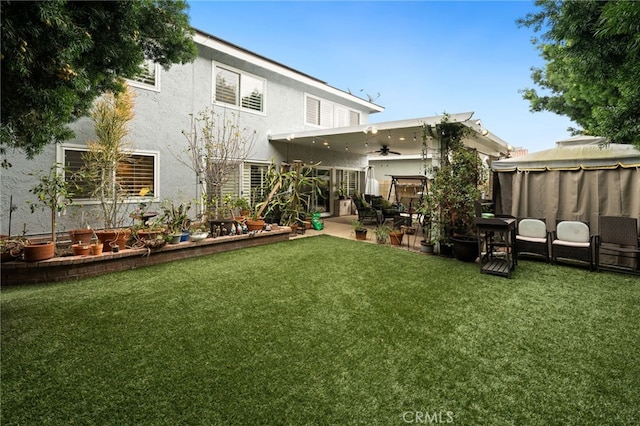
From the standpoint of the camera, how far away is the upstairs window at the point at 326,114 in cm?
1171

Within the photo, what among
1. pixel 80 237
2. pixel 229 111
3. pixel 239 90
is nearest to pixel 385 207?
pixel 229 111

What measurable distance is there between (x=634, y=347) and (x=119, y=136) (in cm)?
847

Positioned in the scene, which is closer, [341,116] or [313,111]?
[313,111]

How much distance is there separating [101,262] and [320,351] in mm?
4179

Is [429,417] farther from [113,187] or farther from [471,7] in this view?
[471,7]

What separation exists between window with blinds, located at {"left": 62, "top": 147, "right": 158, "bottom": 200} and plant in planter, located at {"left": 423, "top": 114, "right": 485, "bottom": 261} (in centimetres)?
680

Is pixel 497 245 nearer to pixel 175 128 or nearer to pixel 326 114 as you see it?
pixel 175 128

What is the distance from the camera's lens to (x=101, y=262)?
4746mm

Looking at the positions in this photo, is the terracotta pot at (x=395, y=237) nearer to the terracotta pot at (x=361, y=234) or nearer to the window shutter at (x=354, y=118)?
the terracotta pot at (x=361, y=234)

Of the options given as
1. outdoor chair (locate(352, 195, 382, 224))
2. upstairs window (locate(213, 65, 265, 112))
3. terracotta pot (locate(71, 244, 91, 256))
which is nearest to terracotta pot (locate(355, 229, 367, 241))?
outdoor chair (locate(352, 195, 382, 224))

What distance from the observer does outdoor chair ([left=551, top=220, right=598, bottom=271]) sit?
5129mm

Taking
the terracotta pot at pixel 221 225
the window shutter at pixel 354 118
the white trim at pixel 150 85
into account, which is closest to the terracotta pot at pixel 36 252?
the terracotta pot at pixel 221 225

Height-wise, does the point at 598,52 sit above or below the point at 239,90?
below

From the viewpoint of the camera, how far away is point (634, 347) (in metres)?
2.69
